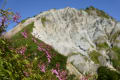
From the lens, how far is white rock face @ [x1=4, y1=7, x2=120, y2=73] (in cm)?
5194

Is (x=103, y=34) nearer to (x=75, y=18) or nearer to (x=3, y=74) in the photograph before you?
(x=75, y=18)

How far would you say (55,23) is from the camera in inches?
2635

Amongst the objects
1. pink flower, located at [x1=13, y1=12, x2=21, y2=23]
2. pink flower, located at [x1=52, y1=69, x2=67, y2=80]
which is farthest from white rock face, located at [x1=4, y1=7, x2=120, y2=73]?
pink flower, located at [x1=13, y1=12, x2=21, y2=23]

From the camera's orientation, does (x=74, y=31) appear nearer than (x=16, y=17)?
No

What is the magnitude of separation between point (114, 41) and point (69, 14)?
34.5 meters

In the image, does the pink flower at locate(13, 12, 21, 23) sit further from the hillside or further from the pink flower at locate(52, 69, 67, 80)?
the hillside

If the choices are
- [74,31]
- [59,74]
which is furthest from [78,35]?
[59,74]

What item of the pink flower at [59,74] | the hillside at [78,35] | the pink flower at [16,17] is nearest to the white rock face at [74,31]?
the hillside at [78,35]

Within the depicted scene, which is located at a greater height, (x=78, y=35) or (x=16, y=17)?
(x=78, y=35)

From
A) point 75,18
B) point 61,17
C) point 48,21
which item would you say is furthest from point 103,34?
point 48,21

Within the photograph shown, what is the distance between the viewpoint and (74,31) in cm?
7825

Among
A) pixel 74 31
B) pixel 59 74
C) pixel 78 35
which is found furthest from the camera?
pixel 78 35

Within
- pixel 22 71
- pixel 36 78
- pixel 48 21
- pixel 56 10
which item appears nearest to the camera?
pixel 22 71

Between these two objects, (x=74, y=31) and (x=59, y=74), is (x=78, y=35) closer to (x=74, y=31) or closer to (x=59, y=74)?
(x=74, y=31)
